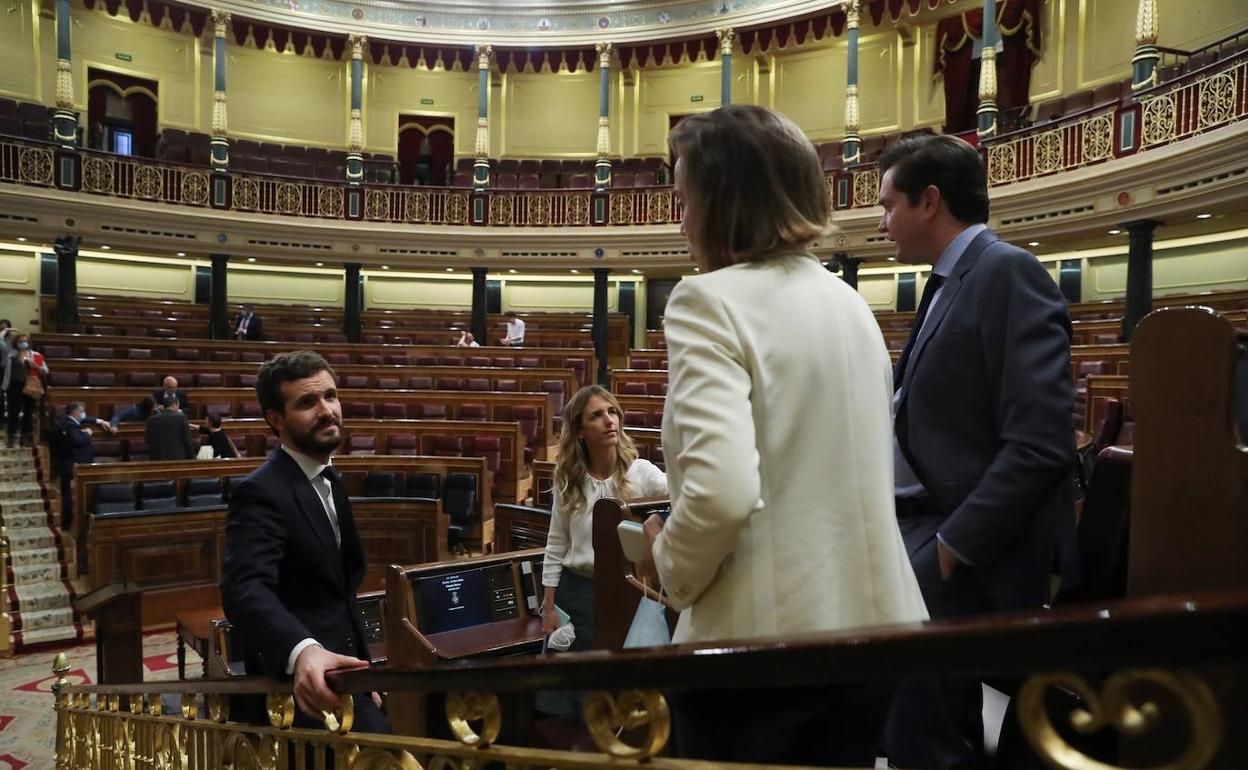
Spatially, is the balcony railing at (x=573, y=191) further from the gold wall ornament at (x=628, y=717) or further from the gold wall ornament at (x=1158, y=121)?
the gold wall ornament at (x=628, y=717)

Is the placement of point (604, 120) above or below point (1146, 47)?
above

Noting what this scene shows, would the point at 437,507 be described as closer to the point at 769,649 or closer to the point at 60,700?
the point at 60,700

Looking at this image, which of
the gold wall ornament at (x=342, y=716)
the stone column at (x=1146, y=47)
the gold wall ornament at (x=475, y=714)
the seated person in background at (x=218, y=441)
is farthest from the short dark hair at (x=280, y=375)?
the stone column at (x=1146, y=47)

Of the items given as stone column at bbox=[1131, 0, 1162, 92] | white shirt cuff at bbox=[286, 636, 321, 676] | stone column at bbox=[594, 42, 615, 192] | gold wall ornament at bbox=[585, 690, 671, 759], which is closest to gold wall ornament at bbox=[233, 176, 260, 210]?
stone column at bbox=[594, 42, 615, 192]

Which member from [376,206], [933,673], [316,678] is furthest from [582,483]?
[376,206]

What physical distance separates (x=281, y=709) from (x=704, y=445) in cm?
102

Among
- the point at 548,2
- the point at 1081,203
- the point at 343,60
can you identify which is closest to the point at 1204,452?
the point at 1081,203

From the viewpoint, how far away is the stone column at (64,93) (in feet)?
40.2

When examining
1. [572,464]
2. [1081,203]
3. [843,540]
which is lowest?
[572,464]

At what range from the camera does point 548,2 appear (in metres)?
15.5

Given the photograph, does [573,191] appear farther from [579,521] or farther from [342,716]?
[342,716]

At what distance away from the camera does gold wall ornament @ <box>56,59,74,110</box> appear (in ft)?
40.6

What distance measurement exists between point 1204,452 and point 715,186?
678 mm

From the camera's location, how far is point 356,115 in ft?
49.1
